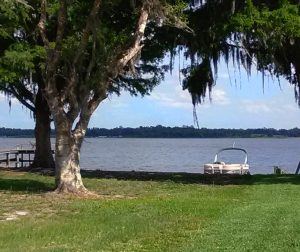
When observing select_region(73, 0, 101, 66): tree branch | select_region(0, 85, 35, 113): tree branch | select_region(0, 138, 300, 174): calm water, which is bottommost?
select_region(0, 138, 300, 174): calm water

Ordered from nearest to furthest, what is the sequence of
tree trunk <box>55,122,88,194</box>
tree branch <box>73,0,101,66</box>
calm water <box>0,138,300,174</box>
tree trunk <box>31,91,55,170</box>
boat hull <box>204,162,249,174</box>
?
1. tree branch <box>73,0,101,66</box>
2. tree trunk <box>55,122,88,194</box>
3. tree trunk <box>31,91,55,170</box>
4. boat hull <box>204,162,249,174</box>
5. calm water <box>0,138,300,174</box>

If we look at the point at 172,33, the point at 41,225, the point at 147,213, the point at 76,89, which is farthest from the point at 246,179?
the point at 41,225

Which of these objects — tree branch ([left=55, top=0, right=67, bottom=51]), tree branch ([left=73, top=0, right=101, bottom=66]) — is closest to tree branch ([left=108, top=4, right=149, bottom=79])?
tree branch ([left=73, top=0, right=101, bottom=66])

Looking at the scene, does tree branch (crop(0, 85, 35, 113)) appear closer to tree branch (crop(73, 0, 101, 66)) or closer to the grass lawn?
the grass lawn

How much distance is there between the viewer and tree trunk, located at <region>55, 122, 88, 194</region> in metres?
15.5

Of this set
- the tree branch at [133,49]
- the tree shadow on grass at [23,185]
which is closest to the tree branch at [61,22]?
the tree branch at [133,49]

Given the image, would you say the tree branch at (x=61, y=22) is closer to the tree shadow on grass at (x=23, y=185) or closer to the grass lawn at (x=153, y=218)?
the grass lawn at (x=153, y=218)

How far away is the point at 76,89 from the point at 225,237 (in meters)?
8.07

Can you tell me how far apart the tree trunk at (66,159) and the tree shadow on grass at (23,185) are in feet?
4.18

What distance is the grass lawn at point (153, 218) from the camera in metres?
8.59

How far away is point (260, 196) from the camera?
48.5ft

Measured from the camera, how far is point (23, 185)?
1825 centimetres

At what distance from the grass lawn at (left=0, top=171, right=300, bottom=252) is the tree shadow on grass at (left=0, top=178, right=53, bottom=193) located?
0.03 m

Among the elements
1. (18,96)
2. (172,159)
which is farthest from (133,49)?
(172,159)
